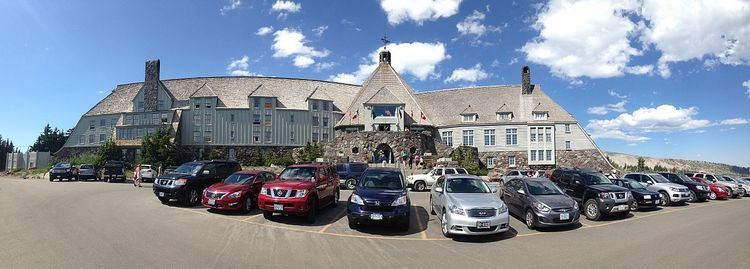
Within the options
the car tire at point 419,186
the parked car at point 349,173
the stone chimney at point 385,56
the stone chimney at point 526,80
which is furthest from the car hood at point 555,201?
the stone chimney at point 385,56

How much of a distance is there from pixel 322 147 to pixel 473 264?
3841 cm

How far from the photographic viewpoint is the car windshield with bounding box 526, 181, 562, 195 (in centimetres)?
1264

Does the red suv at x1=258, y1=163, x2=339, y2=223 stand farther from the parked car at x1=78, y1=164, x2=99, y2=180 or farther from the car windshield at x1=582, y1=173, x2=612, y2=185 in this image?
the parked car at x1=78, y1=164, x2=99, y2=180

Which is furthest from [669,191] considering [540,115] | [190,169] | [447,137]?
[447,137]

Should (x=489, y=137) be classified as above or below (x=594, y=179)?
above

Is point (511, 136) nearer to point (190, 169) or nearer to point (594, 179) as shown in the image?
point (594, 179)

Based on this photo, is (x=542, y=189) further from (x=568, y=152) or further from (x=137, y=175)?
(x=568, y=152)

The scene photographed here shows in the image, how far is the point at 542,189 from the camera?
12.8 m

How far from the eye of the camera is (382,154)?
44094 millimetres

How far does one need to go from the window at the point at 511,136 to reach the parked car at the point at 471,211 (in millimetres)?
40189

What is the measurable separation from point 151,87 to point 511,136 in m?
50.7

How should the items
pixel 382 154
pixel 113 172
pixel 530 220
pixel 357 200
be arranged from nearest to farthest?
1. pixel 357 200
2. pixel 530 220
3. pixel 113 172
4. pixel 382 154

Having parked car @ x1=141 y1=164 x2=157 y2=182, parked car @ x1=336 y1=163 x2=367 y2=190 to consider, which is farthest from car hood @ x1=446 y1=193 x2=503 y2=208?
parked car @ x1=141 y1=164 x2=157 y2=182

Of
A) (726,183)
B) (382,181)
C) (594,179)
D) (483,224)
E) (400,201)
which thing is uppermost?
(382,181)
